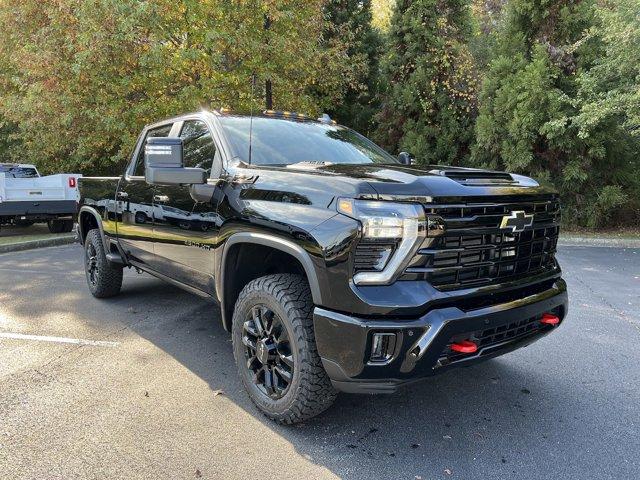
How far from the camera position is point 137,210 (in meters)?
4.62

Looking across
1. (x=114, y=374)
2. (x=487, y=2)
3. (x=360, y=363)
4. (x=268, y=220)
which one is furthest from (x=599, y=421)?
(x=487, y=2)

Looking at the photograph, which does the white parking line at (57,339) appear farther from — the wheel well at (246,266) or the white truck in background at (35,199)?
the white truck in background at (35,199)

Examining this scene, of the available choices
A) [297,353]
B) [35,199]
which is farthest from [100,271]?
[35,199]

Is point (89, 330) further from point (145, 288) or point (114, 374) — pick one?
point (145, 288)

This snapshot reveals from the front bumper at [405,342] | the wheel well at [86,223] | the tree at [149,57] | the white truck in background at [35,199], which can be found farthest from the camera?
the white truck in background at [35,199]

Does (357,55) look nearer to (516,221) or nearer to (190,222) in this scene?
(190,222)

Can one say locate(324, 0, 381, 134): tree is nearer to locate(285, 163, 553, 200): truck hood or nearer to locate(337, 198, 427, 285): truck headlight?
locate(285, 163, 553, 200): truck hood

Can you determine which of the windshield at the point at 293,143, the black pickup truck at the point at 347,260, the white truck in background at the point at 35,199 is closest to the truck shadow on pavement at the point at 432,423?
the black pickup truck at the point at 347,260

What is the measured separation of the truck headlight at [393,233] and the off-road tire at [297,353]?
0.48 metres

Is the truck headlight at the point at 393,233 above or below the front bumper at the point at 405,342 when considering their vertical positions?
above

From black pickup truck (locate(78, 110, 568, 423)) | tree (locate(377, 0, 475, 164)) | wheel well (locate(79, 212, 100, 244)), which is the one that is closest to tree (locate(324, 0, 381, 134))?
tree (locate(377, 0, 475, 164))

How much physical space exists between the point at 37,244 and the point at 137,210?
7.53 m

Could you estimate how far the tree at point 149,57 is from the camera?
10723 millimetres

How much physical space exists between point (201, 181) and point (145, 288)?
361 centimetres
